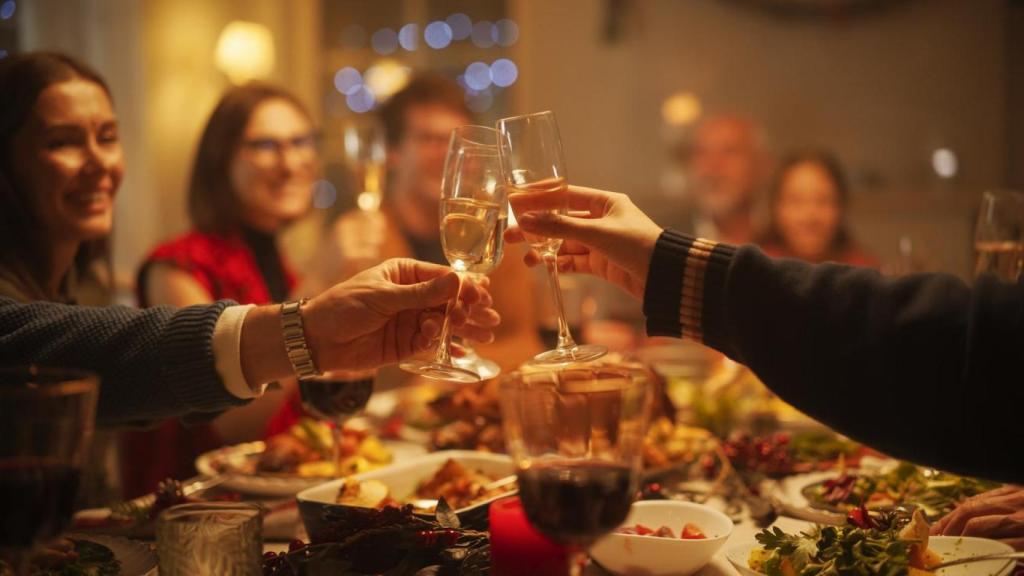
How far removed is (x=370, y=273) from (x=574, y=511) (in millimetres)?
581

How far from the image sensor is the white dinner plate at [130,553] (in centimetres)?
107

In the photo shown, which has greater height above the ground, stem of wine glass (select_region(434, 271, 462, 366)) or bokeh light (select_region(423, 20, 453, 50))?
bokeh light (select_region(423, 20, 453, 50))

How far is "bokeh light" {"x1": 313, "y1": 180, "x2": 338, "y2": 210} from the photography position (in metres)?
6.38

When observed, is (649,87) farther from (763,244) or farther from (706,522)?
(706,522)

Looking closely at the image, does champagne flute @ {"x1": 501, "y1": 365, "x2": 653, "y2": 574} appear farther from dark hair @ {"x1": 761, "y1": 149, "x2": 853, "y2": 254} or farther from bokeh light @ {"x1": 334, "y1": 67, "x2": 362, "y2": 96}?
→ bokeh light @ {"x1": 334, "y1": 67, "x2": 362, "y2": 96}

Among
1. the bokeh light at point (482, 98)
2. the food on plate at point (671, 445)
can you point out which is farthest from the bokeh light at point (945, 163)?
the food on plate at point (671, 445)

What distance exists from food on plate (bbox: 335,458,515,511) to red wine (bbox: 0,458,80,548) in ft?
1.63

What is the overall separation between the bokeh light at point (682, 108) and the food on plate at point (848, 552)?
534cm

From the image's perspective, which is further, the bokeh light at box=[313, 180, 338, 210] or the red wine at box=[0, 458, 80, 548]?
the bokeh light at box=[313, 180, 338, 210]

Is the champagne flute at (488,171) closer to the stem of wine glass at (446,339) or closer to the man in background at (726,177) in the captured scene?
the stem of wine glass at (446,339)

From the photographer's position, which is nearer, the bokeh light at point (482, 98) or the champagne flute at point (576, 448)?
the champagne flute at point (576, 448)

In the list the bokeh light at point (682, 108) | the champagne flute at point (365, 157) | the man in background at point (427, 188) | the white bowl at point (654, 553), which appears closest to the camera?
the white bowl at point (654, 553)

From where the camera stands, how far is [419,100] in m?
3.33

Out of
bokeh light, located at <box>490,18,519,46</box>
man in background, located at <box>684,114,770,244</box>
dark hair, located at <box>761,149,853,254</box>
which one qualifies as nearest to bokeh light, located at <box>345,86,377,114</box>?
bokeh light, located at <box>490,18,519,46</box>
